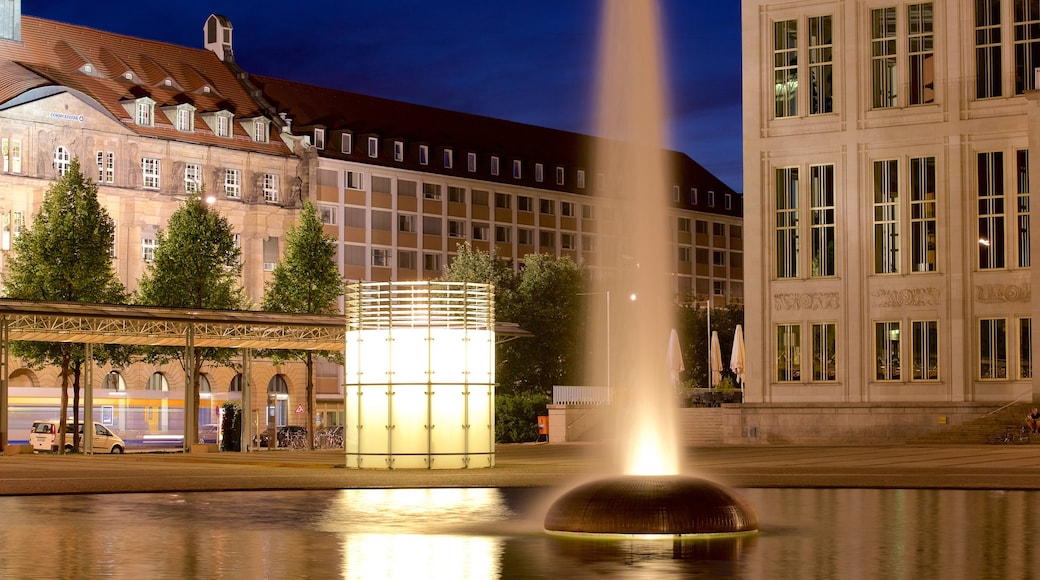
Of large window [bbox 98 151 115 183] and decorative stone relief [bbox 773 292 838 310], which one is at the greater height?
large window [bbox 98 151 115 183]

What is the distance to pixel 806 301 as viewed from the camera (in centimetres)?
6838

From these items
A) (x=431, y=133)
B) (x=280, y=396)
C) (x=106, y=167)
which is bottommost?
(x=280, y=396)

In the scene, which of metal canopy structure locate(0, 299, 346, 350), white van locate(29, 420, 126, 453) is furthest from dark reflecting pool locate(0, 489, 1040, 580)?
white van locate(29, 420, 126, 453)

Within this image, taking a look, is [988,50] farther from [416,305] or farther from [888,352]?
[416,305]

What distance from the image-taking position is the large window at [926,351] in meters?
65.8

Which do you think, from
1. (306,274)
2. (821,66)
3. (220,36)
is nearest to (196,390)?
(306,274)

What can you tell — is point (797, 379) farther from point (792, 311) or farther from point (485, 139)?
point (485, 139)

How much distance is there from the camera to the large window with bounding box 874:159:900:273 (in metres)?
67.1

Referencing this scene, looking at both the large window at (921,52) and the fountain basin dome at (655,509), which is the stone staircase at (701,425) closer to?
the large window at (921,52)

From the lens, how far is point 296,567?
1627 centimetres

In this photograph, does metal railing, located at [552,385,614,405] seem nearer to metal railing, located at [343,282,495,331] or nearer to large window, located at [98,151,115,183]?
metal railing, located at [343,282,495,331]

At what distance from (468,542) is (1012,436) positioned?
44.5 metres

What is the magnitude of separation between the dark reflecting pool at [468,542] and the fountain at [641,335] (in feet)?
1.79

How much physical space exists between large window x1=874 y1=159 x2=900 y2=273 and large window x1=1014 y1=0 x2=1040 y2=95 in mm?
6164
